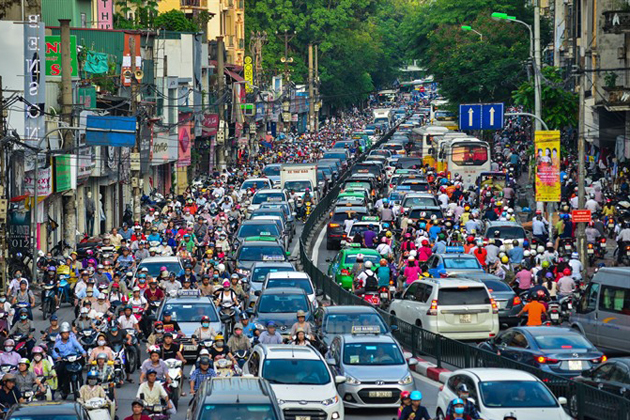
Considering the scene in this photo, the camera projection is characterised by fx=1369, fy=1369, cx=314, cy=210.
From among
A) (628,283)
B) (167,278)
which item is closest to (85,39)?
(167,278)

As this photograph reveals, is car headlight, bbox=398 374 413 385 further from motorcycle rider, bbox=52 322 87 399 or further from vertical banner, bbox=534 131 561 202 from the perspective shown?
vertical banner, bbox=534 131 561 202

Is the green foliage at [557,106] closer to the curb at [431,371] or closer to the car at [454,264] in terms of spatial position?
the car at [454,264]

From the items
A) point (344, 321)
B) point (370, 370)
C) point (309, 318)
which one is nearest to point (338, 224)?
point (309, 318)

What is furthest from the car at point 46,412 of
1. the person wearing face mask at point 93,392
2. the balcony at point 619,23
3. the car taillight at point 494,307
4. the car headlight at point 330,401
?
the balcony at point 619,23

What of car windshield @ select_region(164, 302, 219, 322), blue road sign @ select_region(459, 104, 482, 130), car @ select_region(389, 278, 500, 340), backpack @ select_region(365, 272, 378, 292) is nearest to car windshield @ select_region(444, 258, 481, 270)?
backpack @ select_region(365, 272, 378, 292)

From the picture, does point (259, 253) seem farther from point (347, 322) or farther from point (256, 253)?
point (347, 322)

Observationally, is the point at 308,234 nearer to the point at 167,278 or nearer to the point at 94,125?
the point at 94,125
